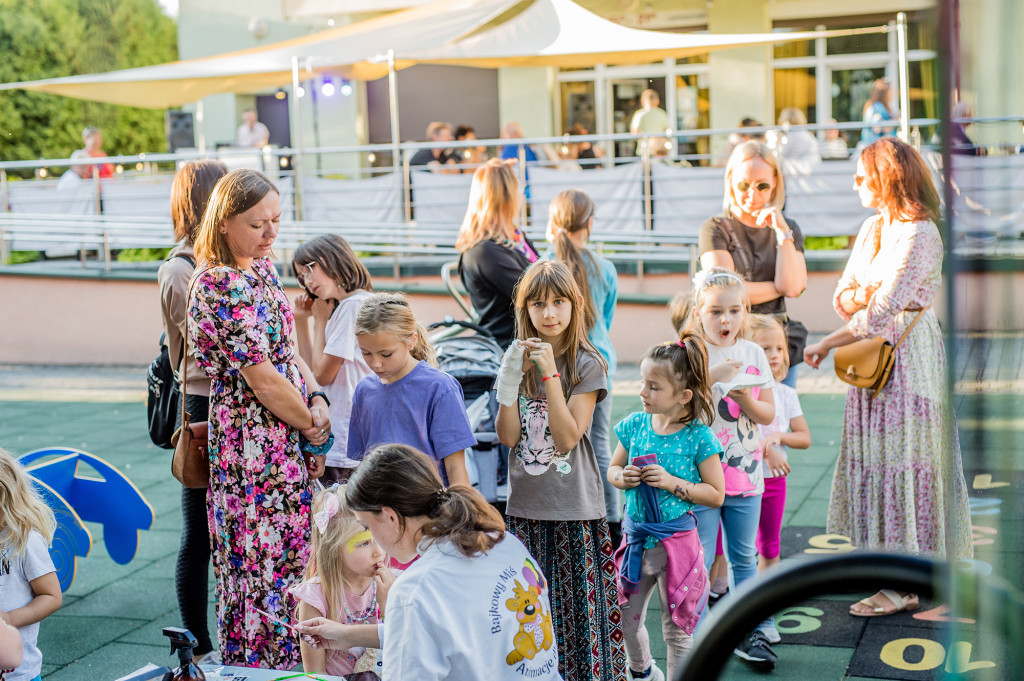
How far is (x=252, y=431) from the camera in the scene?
321 cm

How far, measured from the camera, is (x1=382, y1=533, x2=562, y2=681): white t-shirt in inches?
84.4

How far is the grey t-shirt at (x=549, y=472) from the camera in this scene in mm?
3268

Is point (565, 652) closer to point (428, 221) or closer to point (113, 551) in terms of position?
point (113, 551)

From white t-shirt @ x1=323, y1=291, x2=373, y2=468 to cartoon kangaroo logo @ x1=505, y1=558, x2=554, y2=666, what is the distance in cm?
137

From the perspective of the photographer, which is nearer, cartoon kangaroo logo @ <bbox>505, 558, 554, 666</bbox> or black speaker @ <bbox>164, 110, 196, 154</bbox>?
cartoon kangaroo logo @ <bbox>505, 558, 554, 666</bbox>

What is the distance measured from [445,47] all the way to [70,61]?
1660 cm

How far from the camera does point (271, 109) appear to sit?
68.6 ft

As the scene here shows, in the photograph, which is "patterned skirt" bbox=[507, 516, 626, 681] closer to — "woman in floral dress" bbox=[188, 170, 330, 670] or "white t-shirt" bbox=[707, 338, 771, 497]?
"white t-shirt" bbox=[707, 338, 771, 497]

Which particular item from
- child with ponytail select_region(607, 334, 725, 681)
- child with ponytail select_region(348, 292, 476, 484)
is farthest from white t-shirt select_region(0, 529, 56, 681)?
child with ponytail select_region(607, 334, 725, 681)

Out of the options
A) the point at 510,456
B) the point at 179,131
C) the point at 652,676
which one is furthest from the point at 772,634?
the point at 179,131

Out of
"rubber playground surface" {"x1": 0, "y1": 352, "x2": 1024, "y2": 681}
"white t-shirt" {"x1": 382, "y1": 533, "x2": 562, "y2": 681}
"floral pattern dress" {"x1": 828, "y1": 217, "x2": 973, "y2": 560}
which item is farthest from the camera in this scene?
"floral pattern dress" {"x1": 828, "y1": 217, "x2": 973, "y2": 560}

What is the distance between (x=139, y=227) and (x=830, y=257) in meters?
7.58

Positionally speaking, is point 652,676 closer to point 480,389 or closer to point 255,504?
point 480,389

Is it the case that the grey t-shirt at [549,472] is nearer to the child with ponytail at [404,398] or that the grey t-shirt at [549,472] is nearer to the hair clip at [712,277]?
the child with ponytail at [404,398]
